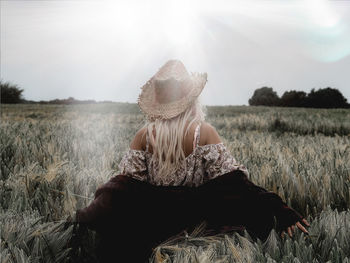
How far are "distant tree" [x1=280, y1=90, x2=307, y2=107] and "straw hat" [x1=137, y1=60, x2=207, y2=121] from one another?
35.9 m

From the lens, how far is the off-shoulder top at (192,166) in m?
1.96

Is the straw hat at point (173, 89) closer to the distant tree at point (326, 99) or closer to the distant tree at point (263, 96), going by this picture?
the distant tree at point (326, 99)

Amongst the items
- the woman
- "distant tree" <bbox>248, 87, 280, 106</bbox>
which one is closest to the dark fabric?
the woman

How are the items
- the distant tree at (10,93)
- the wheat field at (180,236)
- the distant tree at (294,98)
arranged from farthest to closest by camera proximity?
the distant tree at (294,98) < the distant tree at (10,93) < the wheat field at (180,236)

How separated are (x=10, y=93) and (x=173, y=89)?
104 feet

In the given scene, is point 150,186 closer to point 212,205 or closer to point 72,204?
point 212,205

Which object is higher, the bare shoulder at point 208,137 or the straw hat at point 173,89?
the straw hat at point 173,89

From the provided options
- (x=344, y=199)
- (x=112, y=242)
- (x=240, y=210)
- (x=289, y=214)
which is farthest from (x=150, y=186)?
(x=344, y=199)

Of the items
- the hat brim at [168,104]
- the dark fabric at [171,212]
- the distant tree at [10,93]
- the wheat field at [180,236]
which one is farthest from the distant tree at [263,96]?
the dark fabric at [171,212]

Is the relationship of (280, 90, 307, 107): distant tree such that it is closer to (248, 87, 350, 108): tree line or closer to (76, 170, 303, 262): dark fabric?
(248, 87, 350, 108): tree line

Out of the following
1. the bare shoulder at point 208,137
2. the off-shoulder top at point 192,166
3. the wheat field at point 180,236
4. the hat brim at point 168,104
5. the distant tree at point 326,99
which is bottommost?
the wheat field at point 180,236

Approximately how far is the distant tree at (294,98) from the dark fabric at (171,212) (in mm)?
35971

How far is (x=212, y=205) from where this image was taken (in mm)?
1877

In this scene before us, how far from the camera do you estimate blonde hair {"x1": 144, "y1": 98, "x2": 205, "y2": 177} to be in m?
1.96
